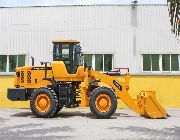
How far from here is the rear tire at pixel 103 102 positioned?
1527 centimetres

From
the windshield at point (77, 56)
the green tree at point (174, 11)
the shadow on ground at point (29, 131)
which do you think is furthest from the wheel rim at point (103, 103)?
the green tree at point (174, 11)

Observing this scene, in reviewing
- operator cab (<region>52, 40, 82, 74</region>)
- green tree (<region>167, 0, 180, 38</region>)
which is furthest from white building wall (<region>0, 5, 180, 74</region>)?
green tree (<region>167, 0, 180, 38</region>)

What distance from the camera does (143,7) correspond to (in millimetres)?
23750

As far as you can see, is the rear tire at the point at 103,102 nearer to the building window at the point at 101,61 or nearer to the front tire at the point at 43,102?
the front tire at the point at 43,102

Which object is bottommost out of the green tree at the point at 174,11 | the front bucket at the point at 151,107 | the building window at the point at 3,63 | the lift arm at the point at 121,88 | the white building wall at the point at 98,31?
the front bucket at the point at 151,107

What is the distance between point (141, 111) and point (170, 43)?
358 inches

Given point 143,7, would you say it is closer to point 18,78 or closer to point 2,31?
point 2,31

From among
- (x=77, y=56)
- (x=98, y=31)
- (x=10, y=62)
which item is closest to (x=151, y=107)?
(x=77, y=56)

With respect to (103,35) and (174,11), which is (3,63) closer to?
(103,35)

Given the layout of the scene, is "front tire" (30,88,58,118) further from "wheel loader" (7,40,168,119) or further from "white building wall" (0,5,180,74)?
"white building wall" (0,5,180,74)

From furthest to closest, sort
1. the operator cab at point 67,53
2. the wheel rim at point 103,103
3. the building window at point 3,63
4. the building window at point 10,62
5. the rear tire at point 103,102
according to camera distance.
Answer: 1. the building window at point 3,63
2. the building window at point 10,62
3. the operator cab at point 67,53
4. the wheel rim at point 103,103
5. the rear tire at point 103,102

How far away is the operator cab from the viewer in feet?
53.1

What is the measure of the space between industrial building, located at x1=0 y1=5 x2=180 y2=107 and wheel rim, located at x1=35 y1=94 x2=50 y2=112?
316 inches

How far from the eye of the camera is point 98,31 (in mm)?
23578
